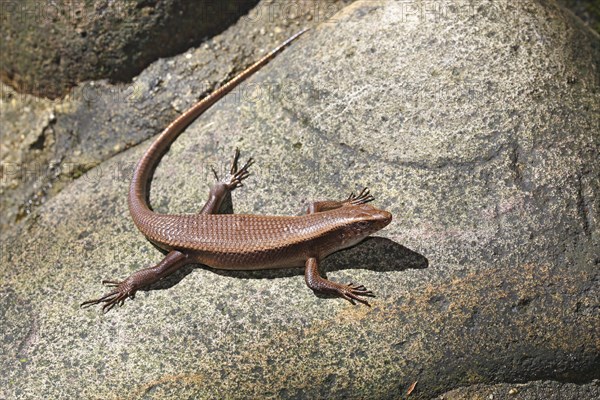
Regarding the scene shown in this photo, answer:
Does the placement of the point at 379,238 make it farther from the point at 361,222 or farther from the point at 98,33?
the point at 98,33

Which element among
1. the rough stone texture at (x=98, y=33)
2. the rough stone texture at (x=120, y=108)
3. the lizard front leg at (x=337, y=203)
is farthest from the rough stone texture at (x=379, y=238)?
the rough stone texture at (x=98, y=33)

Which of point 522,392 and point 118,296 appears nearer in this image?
point 522,392

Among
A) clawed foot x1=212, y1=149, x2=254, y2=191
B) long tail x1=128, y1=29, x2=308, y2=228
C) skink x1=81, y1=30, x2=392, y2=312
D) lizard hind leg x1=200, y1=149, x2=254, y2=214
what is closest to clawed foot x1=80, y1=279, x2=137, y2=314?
skink x1=81, y1=30, x2=392, y2=312

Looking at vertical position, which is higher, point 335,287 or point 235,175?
point 235,175

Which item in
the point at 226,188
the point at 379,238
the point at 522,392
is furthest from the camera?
the point at 226,188

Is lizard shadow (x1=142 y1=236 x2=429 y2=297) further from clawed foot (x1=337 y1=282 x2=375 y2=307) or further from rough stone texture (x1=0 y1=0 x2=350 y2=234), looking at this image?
rough stone texture (x1=0 y1=0 x2=350 y2=234)

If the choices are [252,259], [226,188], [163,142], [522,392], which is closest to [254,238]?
[252,259]

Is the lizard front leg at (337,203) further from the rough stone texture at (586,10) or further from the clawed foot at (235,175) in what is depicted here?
the rough stone texture at (586,10)
